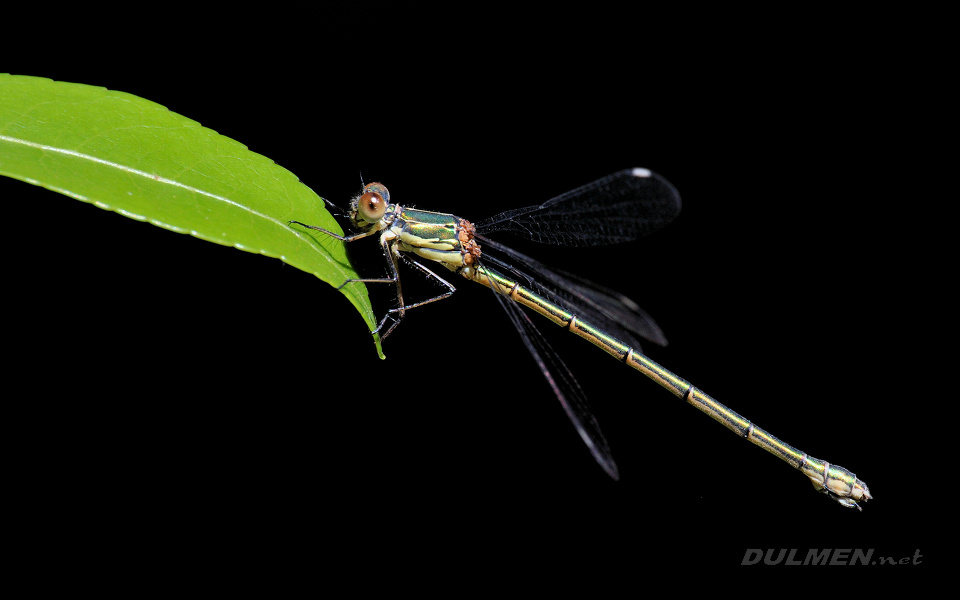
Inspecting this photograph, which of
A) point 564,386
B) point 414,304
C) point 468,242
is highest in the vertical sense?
point 468,242

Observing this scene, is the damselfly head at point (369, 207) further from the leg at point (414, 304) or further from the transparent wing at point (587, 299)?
the transparent wing at point (587, 299)

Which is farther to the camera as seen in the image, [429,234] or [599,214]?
[599,214]

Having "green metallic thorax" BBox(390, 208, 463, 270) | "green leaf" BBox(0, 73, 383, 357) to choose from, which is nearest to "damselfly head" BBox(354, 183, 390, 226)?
"green metallic thorax" BBox(390, 208, 463, 270)

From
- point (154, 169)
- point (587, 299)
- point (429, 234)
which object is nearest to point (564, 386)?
point (587, 299)

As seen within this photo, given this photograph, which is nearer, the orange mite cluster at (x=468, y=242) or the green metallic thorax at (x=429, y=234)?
the green metallic thorax at (x=429, y=234)

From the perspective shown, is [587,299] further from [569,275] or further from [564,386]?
[564,386]

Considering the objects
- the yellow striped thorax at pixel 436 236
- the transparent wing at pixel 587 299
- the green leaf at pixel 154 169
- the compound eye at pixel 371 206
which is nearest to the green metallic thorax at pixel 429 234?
the yellow striped thorax at pixel 436 236

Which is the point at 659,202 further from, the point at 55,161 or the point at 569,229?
the point at 55,161
